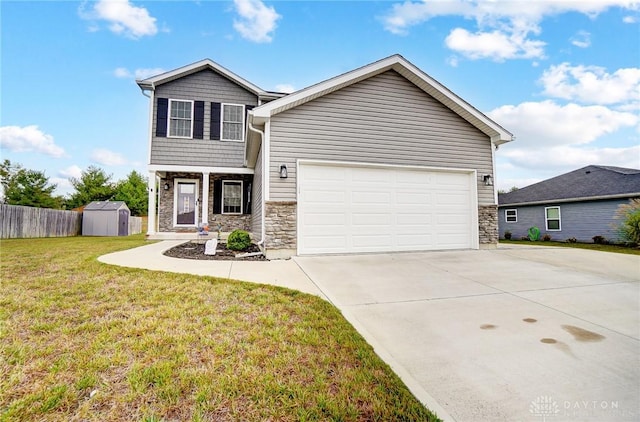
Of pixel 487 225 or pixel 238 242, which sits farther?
pixel 487 225

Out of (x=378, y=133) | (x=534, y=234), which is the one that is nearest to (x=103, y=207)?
(x=378, y=133)

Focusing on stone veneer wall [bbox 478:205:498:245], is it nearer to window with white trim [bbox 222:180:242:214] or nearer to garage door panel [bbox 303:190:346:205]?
garage door panel [bbox 303:190:346:205]

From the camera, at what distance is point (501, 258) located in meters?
6.44

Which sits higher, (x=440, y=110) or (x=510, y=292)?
(x=440, y=110)

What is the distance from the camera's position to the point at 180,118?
36.3ft

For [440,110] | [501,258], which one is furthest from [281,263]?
[440,110]

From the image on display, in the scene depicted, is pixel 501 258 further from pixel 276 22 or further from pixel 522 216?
pixel 522 216

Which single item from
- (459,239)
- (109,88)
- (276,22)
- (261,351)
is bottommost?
(261,351)

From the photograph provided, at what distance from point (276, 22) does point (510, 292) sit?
32.6 feet

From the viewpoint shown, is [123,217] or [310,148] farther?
[123,217]

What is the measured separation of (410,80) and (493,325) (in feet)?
22.2

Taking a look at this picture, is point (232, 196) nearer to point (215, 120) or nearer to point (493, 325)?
point (215, 120)

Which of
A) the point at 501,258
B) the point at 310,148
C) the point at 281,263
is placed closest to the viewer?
the point at 281,263

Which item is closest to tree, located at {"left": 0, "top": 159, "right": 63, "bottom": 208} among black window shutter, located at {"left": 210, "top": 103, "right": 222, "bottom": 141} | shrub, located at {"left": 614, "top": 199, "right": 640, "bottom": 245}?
black window shutter, located at {"left": 210, "top": 103, "right": 222, "bottom": 141}
